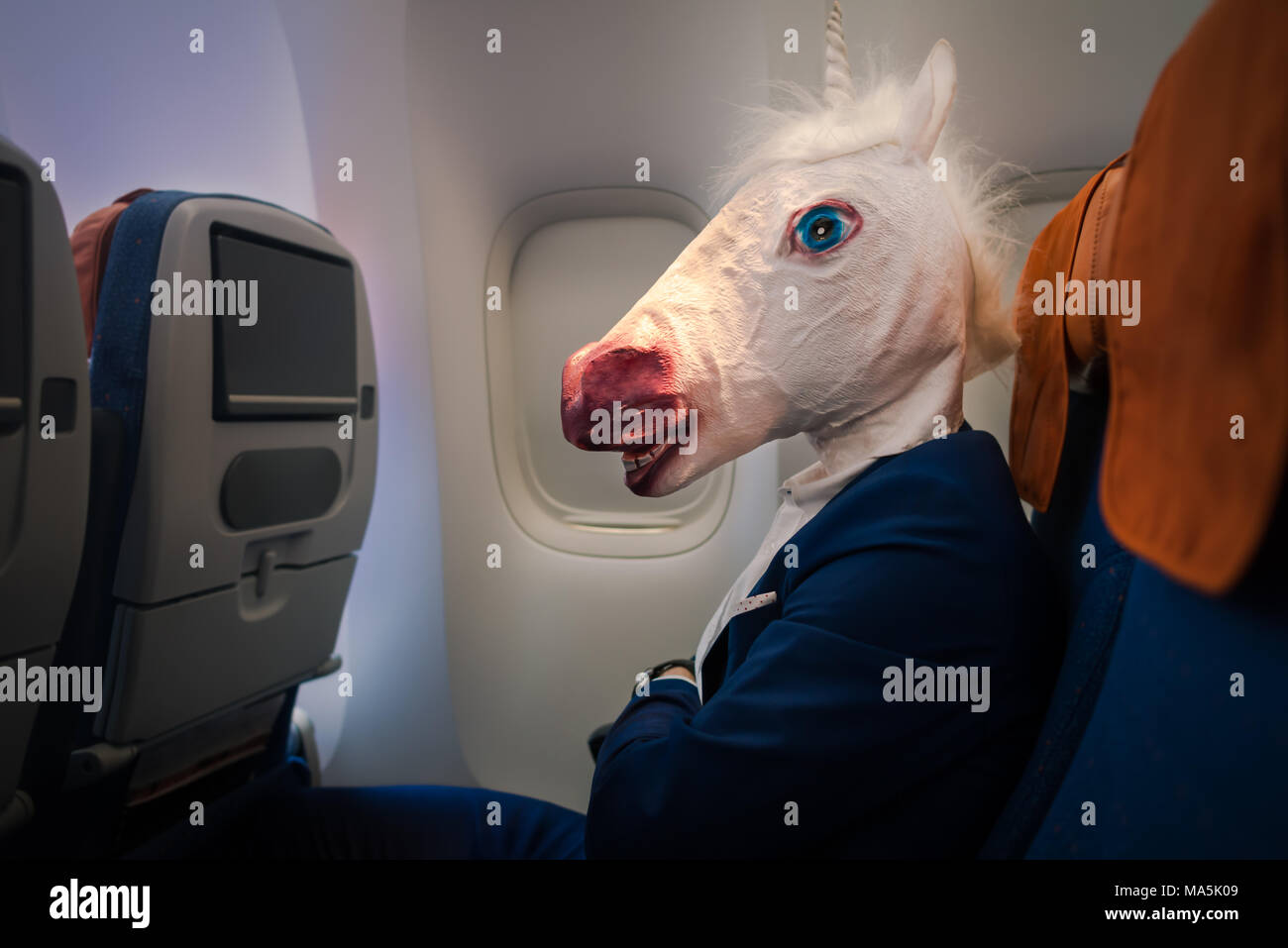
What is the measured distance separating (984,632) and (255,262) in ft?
4.14

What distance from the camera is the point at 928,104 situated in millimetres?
772

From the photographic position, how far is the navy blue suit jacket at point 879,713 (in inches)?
23.5

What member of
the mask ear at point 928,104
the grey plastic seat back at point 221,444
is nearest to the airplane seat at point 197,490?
the grey plastic seat back at point 221,444

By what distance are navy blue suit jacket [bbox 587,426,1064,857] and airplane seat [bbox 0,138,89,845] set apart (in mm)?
820

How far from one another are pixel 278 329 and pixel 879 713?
121cm

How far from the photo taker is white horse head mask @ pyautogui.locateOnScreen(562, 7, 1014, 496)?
0.70m

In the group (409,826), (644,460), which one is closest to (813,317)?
(644,460)

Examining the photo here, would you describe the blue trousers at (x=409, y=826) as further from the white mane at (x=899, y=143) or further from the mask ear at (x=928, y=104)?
the mask ear at (x=928, y=104)

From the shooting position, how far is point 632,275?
176cm

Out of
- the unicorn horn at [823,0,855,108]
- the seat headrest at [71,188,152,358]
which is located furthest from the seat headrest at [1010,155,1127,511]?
the seat headrest at [71,188,152,358]

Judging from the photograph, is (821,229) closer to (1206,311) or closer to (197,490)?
(1206,311)

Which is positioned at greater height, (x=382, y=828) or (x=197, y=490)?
(x=197, y=490)

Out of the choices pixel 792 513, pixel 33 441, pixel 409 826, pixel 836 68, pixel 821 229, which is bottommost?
pixel 409 826

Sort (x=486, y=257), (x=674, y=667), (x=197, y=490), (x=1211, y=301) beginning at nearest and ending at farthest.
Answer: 1. (x=1211, y=301)
2. (x=674, y=667)
3. (x=197, y=490)
4. (x=486, y=257)
